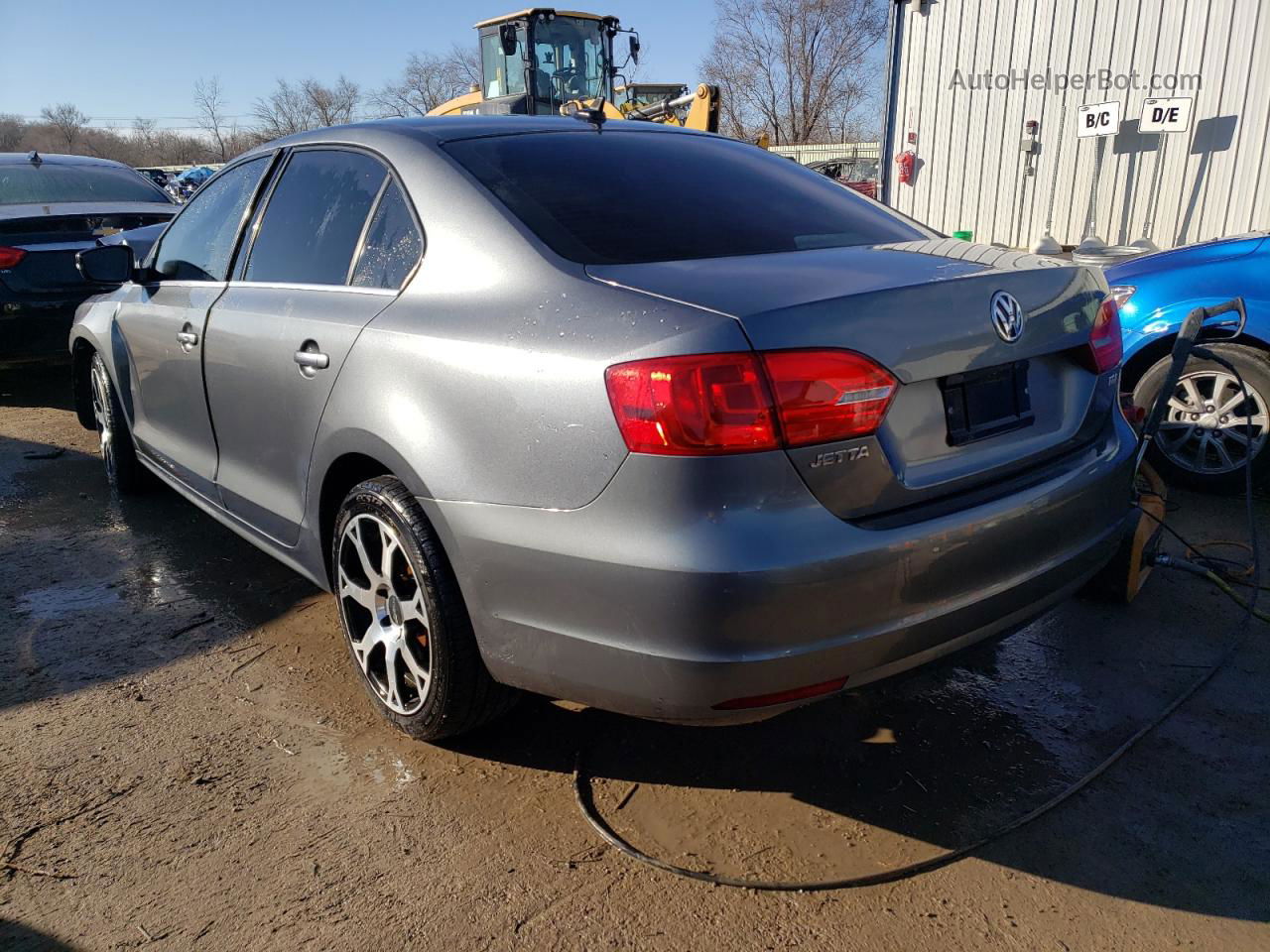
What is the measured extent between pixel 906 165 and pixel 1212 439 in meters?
8.26

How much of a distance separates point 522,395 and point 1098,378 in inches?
60.0

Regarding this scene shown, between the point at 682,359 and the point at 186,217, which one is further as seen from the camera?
the point at 186,217

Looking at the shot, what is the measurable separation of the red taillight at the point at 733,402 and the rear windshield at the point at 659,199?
19.1 inches

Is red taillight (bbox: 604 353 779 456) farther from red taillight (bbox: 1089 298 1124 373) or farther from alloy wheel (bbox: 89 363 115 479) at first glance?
alloy wheel (bbox: 89 363 115 479)

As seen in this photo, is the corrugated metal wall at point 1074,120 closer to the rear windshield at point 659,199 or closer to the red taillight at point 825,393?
the rear windshield at point 659,199

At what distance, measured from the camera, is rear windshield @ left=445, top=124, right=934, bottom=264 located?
2344mm

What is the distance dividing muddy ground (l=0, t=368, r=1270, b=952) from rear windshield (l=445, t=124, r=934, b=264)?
1.20 metres

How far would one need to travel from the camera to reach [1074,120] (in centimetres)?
1064

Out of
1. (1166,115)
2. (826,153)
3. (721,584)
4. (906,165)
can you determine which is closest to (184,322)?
(721,584)

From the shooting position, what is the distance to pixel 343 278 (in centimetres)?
279

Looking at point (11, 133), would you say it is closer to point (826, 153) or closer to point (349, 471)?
point (826, 153)

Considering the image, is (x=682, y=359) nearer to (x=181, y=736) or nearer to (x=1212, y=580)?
(x=181, y=736)

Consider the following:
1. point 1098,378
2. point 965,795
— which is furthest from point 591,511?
point 1098,378

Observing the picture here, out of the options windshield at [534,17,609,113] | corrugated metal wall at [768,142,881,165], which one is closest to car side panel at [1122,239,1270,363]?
windshield at [534,17,609,113]
